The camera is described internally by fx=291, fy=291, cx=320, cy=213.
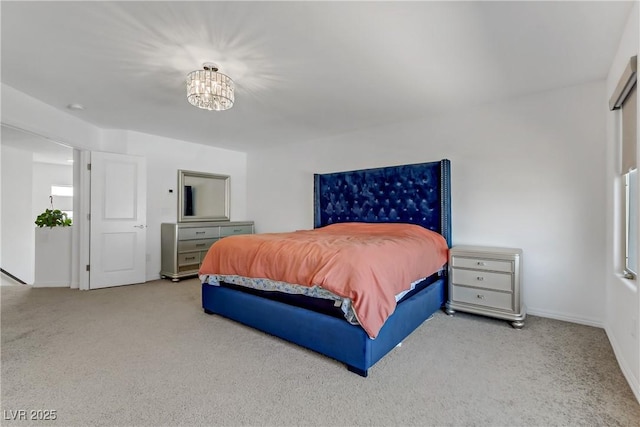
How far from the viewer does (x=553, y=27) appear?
1.93 metres

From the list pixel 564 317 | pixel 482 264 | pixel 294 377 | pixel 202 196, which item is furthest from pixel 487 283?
pixel 202 196

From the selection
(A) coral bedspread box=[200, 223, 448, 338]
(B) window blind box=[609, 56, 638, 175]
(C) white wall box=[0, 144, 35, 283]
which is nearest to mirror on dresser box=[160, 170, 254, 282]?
(A) coral bedspread box=[200, 223, 448, 338]

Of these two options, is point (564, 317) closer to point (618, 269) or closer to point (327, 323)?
point (618, 269)

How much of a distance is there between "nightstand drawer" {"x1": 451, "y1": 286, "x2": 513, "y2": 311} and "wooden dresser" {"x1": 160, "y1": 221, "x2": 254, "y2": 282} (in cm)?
383

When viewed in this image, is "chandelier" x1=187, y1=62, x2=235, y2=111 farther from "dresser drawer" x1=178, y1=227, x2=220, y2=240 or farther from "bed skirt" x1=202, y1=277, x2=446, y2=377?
"dresser drawer" x1=178, y1=227, x2=220, y2=240

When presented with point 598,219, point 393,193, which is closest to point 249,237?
point 393,193

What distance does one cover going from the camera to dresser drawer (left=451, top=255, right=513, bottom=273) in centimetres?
270

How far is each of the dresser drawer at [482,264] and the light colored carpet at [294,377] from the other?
1.73 feet

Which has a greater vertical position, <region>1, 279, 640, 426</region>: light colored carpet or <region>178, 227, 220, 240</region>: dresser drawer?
<region>178, 227, 220, 240</region>: dresser drawer

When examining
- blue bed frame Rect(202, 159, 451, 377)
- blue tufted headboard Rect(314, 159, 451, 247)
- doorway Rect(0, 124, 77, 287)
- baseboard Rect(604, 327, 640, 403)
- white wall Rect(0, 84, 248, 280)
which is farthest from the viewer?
doorway Rect(0, 124, 77, 287)

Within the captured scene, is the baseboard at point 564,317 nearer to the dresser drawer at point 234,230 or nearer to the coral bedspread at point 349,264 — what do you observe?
the coral bedspread at point 349,264

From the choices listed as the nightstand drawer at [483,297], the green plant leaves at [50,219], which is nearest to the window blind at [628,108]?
the nightstand drawer at [483,297]

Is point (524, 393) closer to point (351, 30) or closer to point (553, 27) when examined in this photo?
point (553, 27)

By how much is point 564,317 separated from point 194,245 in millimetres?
4860
